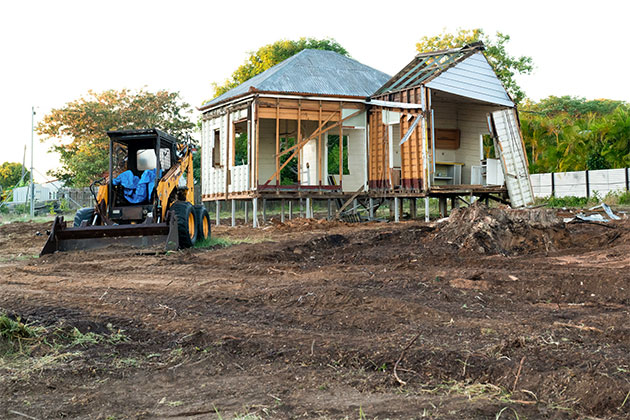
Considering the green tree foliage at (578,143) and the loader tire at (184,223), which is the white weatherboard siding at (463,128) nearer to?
the green tree foliage at (578,143)

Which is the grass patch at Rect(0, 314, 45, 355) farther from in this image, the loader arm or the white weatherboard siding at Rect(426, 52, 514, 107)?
the white weatherboard siding at Rect(426, 52, 514, 107)

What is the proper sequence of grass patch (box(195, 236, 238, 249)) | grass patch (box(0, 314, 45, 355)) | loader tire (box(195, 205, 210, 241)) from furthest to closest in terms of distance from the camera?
loader tire (box(195, 205, 210, 241)), grass patch (box(195, 236, 238, 249)), grass patch (box(0, 314, 45, 355))

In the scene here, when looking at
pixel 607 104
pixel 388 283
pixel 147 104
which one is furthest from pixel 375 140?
pixel 607 104

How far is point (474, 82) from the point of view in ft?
66.9

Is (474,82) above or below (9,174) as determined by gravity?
above

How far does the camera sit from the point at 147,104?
39000 mm

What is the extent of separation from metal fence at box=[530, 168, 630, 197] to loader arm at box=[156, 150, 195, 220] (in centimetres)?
1494

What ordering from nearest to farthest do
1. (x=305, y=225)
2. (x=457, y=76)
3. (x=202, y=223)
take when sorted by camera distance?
(x=202, y=223)
(x=305, y=225)
(x=457, y=76)

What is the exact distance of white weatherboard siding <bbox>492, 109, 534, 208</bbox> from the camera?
66.3 ft

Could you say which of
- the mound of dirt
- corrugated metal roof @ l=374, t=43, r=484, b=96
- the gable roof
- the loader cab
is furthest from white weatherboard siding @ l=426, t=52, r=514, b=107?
the loader cab

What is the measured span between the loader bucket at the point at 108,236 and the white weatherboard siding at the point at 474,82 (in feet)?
32.1

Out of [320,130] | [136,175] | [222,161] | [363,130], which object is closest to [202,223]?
[136,175]

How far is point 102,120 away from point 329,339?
35.7 m

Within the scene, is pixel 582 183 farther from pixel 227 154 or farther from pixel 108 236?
pixel 108 236
